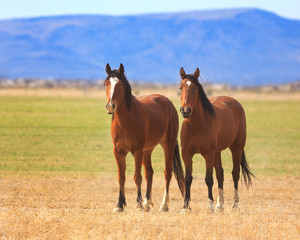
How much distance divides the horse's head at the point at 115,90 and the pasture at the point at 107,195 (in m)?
1.71

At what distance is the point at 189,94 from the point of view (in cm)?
957

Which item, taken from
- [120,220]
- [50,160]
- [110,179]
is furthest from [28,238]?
[50,160]

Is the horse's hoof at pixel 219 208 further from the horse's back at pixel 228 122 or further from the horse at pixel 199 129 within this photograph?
the horse's back at pixel 228 122

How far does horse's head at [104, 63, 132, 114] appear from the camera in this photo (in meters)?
9.34

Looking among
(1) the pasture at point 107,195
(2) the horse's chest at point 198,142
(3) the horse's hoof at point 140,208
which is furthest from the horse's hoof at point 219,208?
(3) the horse's hoof at point 140,208

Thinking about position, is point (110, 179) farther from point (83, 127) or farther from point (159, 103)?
point (83, 127)

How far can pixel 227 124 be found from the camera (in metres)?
10.7

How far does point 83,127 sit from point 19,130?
14.5 feet

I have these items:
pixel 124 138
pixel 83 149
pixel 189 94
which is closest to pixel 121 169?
pixel 124 138

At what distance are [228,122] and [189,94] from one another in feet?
4.98

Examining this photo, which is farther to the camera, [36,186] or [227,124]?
[36,186]

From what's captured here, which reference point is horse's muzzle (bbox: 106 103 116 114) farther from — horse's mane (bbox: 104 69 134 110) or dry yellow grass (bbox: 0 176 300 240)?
dry yellow grass (bbox: 0 176 300 240)

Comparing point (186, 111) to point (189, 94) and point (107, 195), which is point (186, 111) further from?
point (107, 195)

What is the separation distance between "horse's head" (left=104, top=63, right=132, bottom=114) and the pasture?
1710 mm
